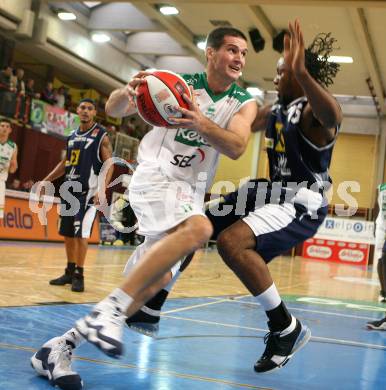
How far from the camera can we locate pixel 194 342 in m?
4.38

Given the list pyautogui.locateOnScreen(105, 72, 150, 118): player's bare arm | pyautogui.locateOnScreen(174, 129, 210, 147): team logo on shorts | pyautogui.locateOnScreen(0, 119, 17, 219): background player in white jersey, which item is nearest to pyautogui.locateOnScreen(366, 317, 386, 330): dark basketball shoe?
pyautogui.locateOnScreen(174, 129, 210, 147): team logo on shorts

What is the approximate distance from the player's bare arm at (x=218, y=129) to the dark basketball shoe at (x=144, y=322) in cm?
112

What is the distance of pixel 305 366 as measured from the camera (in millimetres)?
3953

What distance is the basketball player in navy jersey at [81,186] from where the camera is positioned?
685cm

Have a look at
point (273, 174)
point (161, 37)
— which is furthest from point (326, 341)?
point (161, 37)

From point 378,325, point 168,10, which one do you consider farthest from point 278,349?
point 168,10

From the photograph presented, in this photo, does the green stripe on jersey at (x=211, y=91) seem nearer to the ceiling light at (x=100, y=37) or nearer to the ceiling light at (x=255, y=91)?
the ceiling light at (x=100, y=37)

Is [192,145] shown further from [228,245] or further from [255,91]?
[255,91]

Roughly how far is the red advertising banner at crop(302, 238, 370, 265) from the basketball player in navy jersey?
16221mm

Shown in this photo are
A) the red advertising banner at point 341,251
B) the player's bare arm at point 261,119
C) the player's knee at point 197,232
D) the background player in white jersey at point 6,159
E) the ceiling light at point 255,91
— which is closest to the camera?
the player's knee at point 197,232

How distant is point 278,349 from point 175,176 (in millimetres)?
1158

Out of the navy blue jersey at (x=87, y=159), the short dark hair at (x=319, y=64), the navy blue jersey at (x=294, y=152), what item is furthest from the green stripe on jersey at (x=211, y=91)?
the navy blue jersey at (x=87, y=159)

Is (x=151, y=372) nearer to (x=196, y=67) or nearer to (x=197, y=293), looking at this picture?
(x=197, y=293)

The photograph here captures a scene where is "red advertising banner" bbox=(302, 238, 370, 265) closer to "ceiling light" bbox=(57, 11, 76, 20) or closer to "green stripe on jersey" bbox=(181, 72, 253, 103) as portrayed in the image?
"ceiling light" bbox=(57, 11, 76, 20)
